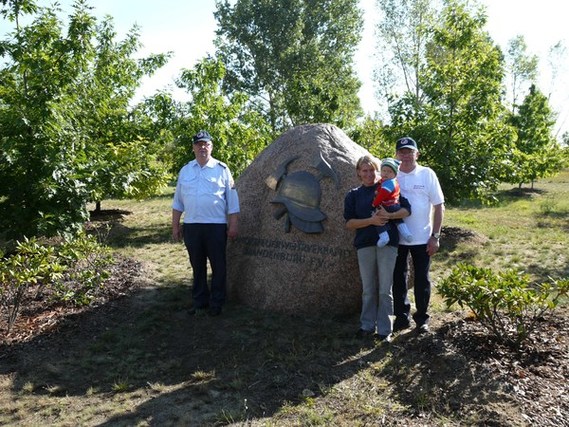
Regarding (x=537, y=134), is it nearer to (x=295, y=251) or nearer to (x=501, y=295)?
(x=295, y=251)

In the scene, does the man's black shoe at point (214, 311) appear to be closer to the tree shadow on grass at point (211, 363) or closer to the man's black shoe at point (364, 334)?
the tree shadow on grass at point (211, 363)

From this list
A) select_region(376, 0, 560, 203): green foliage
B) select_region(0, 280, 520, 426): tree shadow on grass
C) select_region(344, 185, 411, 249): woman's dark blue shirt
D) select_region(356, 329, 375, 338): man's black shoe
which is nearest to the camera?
select_region(0, 280, 520, 426): tree shadow on grass

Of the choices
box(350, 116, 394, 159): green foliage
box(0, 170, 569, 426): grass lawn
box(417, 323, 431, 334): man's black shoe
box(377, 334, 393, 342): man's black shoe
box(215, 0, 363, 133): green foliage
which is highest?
box(215, 0, 363, 133): green foliage

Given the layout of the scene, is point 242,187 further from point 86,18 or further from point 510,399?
point 510,399

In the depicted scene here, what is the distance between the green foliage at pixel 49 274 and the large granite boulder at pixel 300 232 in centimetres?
164

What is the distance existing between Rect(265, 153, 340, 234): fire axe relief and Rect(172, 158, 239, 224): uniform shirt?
0.60 metres

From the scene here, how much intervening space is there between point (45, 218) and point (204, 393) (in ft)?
11.4

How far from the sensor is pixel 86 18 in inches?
255

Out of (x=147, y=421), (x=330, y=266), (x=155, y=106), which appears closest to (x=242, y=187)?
(x=330, y=266)

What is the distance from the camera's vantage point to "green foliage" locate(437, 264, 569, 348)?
425cm

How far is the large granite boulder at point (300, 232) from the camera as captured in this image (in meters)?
5.48

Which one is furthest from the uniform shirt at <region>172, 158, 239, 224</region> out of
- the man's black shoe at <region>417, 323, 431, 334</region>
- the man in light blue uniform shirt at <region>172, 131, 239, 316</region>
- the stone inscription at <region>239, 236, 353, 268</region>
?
the man's black shoe at <region>417, 323, 431, 334</region>

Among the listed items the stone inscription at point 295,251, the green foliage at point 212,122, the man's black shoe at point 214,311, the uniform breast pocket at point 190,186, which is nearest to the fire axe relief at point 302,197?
the stone inscription at point 295,251

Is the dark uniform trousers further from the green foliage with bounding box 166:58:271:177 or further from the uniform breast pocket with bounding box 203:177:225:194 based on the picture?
the green foliage with bounding box 166:58:271:177
